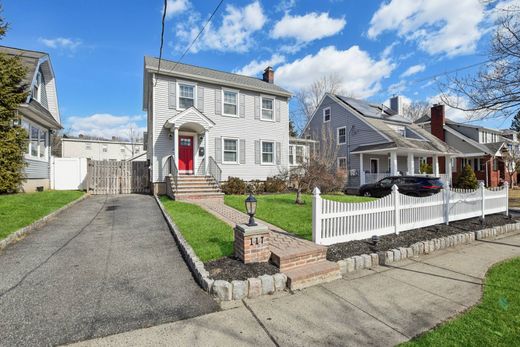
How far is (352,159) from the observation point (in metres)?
22.2

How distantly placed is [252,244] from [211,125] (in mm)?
10237

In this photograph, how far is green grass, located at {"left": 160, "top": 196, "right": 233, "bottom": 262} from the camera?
484 cm

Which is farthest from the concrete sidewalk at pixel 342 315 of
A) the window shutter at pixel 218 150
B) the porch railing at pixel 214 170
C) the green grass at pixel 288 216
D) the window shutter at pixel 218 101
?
the window shutter at pixel 218 101

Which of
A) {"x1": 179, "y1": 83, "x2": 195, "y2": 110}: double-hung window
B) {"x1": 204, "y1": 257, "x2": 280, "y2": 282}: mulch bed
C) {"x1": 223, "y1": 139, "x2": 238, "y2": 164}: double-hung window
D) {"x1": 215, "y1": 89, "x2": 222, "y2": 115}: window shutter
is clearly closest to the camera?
{"x1": 204, "y1": 257, "x2": 280, "y2": 282}: mulch bed

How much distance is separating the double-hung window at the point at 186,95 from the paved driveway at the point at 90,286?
927 cm

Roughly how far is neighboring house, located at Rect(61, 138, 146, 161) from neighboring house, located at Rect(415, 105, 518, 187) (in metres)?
35.0

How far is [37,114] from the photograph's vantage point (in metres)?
12.5

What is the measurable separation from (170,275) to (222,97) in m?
12.9

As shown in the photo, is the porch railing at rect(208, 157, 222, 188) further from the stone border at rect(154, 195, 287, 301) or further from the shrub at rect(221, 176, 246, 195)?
the stone border at rect(154, 195, 287, 301)

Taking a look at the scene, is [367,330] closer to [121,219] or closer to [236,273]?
[236,273]

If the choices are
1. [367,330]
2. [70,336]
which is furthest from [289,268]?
[70,336]

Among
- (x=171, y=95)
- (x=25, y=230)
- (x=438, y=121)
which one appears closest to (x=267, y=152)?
(x=171, y=95)

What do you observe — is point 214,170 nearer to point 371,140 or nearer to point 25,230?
point 25,230

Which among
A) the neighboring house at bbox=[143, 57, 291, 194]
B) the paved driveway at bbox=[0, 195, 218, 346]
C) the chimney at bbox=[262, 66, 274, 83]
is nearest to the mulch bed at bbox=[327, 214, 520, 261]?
the paved driveway at bbox=[0, 195, 218, 346]
